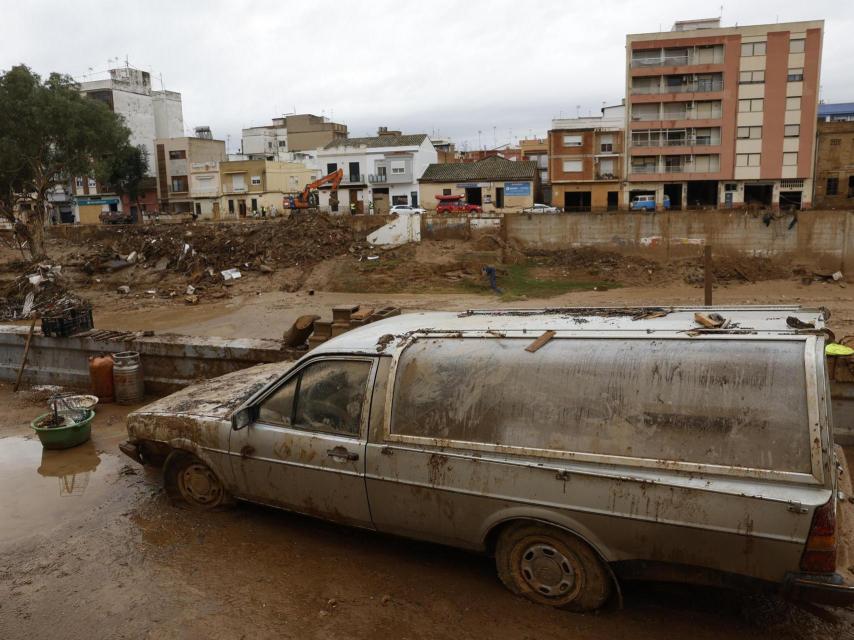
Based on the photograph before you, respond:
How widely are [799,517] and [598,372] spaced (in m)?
1.24

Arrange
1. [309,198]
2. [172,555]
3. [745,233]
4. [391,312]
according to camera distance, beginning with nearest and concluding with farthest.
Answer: [172,555] → [391,312] → [745,233] → [309,198]

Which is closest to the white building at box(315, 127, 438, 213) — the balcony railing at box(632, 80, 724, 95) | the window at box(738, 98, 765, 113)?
the balcony railing at box(632, 80, 724, 95)

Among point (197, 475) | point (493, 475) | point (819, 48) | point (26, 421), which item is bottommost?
point (26, 421)

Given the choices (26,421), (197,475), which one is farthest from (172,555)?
(26,421)

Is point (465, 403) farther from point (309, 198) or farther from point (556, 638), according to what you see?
point (309, 198)

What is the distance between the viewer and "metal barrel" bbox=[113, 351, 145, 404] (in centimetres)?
918

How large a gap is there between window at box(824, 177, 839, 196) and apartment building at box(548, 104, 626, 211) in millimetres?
15447

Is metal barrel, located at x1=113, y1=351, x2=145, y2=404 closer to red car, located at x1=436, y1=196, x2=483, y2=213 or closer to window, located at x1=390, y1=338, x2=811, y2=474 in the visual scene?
window, located at x1=390, y1=338, x2=811, y2=474

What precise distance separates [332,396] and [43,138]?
35073 millimetres

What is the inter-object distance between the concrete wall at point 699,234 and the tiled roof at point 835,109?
5005cm

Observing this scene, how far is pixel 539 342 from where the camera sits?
409 cm

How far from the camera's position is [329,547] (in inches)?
194

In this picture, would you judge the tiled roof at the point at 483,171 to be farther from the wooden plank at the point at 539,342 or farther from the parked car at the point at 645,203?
the wooden plank at the point at 539,342

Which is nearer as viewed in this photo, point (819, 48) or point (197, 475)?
point (197, 475)
